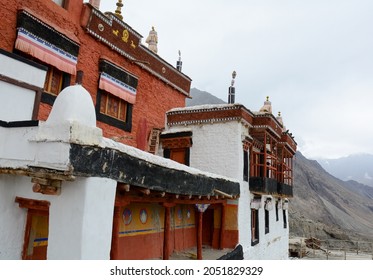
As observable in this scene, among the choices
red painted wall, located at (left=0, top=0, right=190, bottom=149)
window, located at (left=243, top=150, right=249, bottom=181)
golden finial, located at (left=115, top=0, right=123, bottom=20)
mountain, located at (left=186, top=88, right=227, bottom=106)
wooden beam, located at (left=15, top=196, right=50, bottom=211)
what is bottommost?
wooden beam, located at (left=15, top=196, right=50, bottom=211)

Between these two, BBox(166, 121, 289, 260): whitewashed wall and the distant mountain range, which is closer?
BBox(166, 121, 289, 260): whitewashed wall

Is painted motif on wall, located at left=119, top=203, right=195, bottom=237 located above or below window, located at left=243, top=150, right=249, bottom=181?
below

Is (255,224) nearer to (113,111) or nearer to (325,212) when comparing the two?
(113,111)

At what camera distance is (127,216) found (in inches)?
295

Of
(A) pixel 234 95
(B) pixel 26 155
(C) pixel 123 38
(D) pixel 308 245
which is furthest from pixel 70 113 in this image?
(D) pixel 308 245

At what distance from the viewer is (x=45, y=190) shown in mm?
4199

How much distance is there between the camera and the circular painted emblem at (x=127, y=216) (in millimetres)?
7377

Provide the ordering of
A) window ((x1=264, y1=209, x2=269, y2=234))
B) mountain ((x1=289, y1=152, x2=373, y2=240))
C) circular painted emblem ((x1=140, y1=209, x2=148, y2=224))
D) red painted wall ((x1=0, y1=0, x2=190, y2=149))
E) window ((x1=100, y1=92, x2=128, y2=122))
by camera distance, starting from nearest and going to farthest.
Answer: red painted wall ((x1=0, y1=0, x2=190, y2=149)) → circular painted emblem ((x1=140, y1=209, x2=148, y2=224)) → window ((x1=100, y1=92, x2=128, y2=122)) → window ((x1=264, y1=209, x2=269, y2=234)) → mountain ((x1=289, y1=152, x2=373, y2=240))

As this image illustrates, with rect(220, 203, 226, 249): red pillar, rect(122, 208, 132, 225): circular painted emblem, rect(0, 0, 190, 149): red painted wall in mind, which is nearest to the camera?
rect(122, 208, 132, 225): circular painted emblem

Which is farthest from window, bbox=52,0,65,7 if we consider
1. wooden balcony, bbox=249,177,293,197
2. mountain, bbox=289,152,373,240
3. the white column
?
mountain, bbox=289,152,373,240

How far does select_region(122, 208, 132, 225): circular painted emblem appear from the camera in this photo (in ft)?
24.2

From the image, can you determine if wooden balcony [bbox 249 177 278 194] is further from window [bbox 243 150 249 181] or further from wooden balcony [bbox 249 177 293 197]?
window [bbox 243 150 249 181]

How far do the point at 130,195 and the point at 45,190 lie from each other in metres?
1.91

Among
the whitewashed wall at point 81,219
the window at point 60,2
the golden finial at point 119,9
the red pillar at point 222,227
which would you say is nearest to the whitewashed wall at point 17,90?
the whitewashed wall at point 81,219
